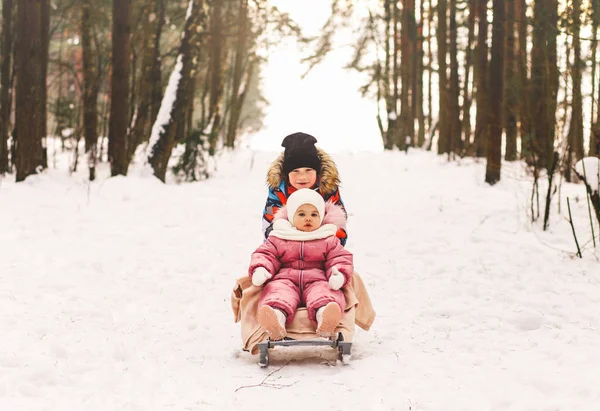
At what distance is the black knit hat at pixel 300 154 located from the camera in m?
5.05

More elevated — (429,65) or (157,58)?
(429,65)

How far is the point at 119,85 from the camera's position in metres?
11.1

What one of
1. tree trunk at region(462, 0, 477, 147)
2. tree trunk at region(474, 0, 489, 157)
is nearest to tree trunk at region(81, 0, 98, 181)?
tree trunk at region(474, 0, 489, 157)

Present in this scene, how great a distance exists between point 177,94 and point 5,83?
121 inches

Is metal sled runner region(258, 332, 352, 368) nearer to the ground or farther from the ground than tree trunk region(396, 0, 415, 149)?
nearer to the ground

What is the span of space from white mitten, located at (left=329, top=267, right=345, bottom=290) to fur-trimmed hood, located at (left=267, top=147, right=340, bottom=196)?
93cm

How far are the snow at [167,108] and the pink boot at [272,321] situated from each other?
8319 millimetres

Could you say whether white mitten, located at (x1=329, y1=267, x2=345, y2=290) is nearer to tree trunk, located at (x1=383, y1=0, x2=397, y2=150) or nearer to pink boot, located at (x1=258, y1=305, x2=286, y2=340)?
pink boot, located at (x1=258, y1=305, x2=286, y2=340)

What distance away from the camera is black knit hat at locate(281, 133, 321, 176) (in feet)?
16.6

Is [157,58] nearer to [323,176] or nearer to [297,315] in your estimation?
[323,176]

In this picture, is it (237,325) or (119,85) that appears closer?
(237,325)

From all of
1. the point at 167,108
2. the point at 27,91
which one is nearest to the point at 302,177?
the point at 27,91

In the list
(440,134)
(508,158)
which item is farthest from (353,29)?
(508,158)

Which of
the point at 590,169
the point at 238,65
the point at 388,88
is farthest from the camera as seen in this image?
the point at 388,88
